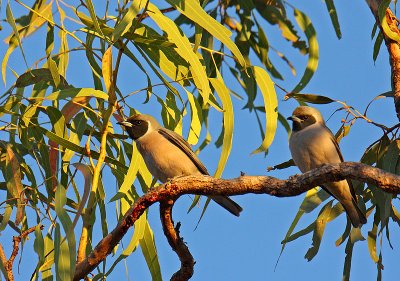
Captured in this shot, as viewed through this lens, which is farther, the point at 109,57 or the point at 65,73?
the point at 65,73

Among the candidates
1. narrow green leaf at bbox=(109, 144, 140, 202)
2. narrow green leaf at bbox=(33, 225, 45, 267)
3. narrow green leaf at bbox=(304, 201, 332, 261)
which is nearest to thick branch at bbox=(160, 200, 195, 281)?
narrow green leaf at bbox=(109, 144, 140, 202)

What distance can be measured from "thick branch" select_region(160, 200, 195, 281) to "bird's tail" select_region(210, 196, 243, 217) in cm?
86

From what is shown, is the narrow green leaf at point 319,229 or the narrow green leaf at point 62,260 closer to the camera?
the narrow green leaf at point 62,260

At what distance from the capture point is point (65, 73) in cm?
479

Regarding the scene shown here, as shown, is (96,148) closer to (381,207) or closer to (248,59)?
(381,207)

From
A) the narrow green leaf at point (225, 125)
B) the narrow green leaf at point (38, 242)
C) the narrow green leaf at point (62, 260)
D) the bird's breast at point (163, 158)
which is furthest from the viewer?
the bird's breast at point (163, 158)

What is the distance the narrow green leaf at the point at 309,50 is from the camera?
5318mm

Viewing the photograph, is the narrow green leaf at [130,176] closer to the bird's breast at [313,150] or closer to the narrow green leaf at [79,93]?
the narrow green leaf at [79,93]

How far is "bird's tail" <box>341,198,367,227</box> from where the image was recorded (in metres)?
4.84

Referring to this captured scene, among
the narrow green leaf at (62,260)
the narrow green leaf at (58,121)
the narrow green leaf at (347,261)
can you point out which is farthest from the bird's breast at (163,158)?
the narrow green leaf at (62,260)

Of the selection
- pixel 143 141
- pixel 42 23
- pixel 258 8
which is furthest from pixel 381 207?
pixel 258 8

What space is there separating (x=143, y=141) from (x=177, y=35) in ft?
3.16

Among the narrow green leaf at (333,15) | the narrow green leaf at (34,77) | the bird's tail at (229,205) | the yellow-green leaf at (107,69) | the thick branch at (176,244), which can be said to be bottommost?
the thick branch at (176,244)

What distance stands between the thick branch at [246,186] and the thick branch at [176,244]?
3.9 inches
